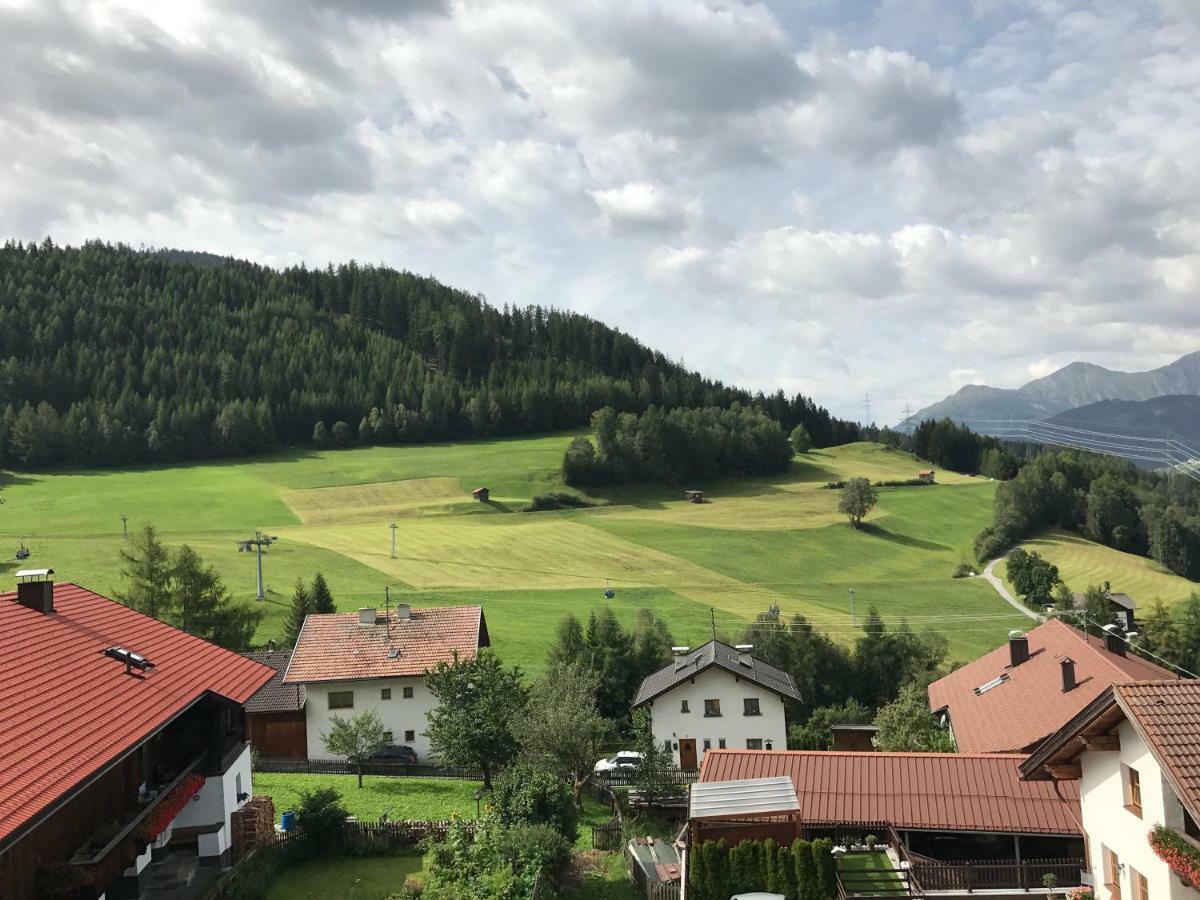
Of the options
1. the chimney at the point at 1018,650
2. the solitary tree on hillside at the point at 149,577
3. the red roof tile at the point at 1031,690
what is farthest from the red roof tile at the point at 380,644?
the chimney at the point at 1018,650

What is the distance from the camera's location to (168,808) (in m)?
21.7

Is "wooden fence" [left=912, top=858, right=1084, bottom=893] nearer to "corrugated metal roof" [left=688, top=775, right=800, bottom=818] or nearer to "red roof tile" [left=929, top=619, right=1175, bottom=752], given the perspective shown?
"corrugated metal roof" [left=688, top=775, right=800, bottom=818]

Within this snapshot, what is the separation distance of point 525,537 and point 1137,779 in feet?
276

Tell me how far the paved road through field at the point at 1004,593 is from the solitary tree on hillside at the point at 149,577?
6312 centimetres

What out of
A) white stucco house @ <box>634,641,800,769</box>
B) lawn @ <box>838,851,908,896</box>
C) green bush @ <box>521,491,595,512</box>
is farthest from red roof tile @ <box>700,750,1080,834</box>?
green bush @ <box>521,491,595,512</box>

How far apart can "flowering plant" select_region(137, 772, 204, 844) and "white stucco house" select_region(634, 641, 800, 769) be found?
82.6 ft

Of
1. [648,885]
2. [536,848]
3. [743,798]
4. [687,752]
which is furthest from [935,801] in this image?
[687,752]

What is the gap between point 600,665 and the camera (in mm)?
51188

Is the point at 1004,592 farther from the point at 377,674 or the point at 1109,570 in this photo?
the point at 377,674

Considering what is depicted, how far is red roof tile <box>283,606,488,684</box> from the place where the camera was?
144 feet

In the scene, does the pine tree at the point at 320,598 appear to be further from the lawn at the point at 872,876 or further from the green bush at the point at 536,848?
the lawn at the point at 872,876

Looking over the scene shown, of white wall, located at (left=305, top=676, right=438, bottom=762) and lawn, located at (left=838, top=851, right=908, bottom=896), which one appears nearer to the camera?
lawn, located at (left=838, top=851, right=908, bottom=896)

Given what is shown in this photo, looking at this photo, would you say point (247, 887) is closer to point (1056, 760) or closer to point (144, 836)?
point (144, 836)

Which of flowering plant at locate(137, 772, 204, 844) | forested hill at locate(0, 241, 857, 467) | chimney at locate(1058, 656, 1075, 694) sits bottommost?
chimney at locate(1058, 656, 1075, 694)
